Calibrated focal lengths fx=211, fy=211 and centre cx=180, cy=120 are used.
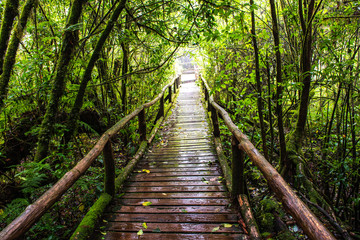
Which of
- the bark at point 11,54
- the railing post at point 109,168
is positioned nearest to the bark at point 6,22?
the bark at point 11,54

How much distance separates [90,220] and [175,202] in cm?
113

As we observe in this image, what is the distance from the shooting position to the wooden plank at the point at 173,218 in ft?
8.47

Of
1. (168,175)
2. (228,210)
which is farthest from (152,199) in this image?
(228,210)

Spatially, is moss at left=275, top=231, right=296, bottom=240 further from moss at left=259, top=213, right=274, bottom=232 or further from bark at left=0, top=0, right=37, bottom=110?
bark at left=0, top=0, right=37, bottom=110

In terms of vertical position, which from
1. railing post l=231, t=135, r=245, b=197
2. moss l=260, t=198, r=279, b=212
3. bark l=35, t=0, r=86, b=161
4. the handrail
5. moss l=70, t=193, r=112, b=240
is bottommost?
moss l=260, t=198, r=279, b=212

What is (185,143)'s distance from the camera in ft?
18.5

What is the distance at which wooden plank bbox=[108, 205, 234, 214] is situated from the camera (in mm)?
2779

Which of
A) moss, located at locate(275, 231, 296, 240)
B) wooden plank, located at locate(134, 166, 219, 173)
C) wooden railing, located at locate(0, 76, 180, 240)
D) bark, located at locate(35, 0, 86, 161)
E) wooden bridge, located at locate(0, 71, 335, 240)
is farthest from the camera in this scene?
wooden plank, located at locate(134, 166, 219, 173)

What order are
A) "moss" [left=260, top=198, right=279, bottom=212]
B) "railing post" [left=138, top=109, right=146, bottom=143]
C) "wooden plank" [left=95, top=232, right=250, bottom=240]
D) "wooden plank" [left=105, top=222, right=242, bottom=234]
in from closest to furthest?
1. "wooden plank" [left=95, top=232, right=250, bottom=240]
2. "wooden plank" [left=105, top=222, right=242, bottom=234]
3. "moss" [left=260, top=198, right=279, bottom=212]
4. "railing post" [left=138, top=109, right=146, bottom=143]

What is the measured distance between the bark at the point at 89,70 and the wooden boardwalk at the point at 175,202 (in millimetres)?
1435

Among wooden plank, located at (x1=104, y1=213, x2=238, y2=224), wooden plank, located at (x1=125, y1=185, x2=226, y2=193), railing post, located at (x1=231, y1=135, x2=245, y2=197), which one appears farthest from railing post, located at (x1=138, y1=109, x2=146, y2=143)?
railing post, located at (x1=231, y1=135, x2=245, y2=197)

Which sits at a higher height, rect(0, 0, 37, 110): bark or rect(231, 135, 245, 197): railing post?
rect(0, 0, 37, 110): bark

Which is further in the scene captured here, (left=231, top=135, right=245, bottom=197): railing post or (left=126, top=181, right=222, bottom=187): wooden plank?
(left=126, top=181, right=222, bottom=187): wooden plank

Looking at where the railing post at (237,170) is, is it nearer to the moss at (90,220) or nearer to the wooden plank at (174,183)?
the wooden plank at (174,183)
